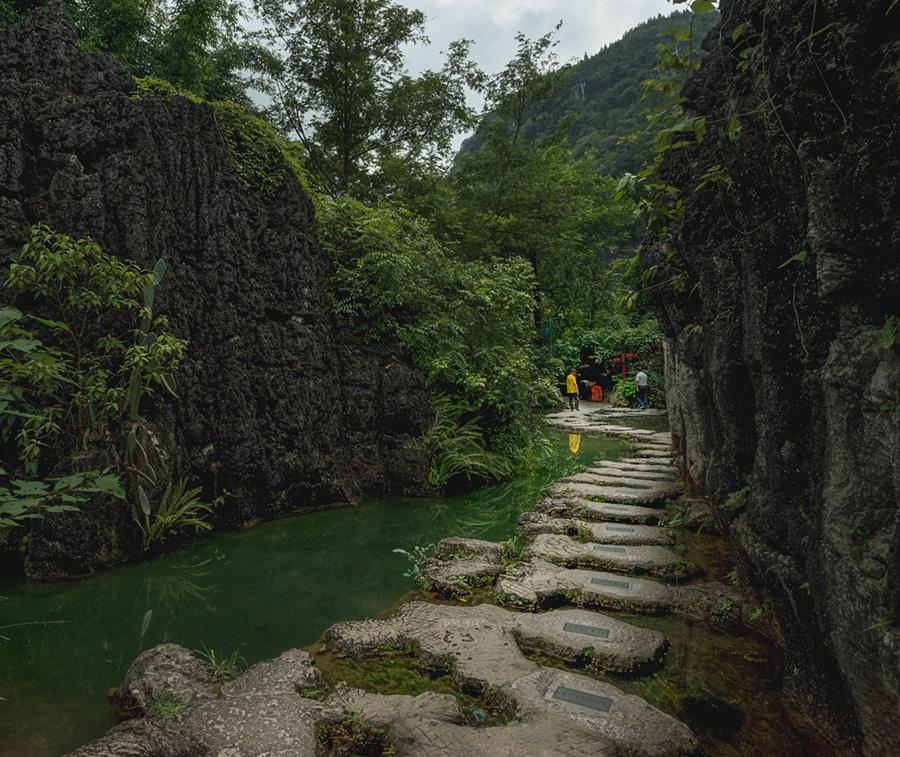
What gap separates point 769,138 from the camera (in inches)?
75.9

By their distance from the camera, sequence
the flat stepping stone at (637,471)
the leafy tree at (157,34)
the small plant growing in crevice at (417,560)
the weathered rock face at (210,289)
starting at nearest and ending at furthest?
1. the small plant growing in crevice at (417,560)
2. the weathered rock face at (210,289)
3. the flat stepping stone at (637,471)
4. the leafy tree at (157,34)

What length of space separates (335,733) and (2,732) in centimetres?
154

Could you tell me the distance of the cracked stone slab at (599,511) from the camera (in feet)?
16.7

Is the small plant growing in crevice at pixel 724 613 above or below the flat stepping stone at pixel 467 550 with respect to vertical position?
below

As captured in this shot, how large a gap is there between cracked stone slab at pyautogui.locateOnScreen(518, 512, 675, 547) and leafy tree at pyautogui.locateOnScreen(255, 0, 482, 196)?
10475 mm

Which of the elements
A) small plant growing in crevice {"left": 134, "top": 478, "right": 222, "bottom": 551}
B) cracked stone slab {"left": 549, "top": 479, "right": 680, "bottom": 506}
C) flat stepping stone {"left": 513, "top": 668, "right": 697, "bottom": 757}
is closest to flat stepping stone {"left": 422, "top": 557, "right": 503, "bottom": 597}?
flat stepping stone {"left": 513, "top": 668, "right": 697, "bottom": 757}

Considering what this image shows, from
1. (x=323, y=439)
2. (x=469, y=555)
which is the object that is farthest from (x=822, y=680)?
(x=323, y=439)

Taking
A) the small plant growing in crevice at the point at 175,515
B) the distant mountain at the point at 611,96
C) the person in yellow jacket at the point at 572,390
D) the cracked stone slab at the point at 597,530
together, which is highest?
the distant mountain at the point at 611,96

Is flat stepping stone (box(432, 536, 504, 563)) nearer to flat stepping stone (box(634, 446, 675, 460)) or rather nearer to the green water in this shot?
the green water

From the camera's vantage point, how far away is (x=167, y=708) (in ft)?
7.55

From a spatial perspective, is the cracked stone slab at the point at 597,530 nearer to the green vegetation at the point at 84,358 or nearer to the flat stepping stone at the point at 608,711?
the flat stepping stone at the point at 608,711

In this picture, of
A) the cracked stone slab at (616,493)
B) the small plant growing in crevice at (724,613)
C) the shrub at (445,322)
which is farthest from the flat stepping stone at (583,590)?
the shrub at (445,322)

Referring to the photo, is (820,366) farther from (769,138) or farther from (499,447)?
(499,447)

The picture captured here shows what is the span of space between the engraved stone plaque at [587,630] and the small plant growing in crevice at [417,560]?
1.18 metres
